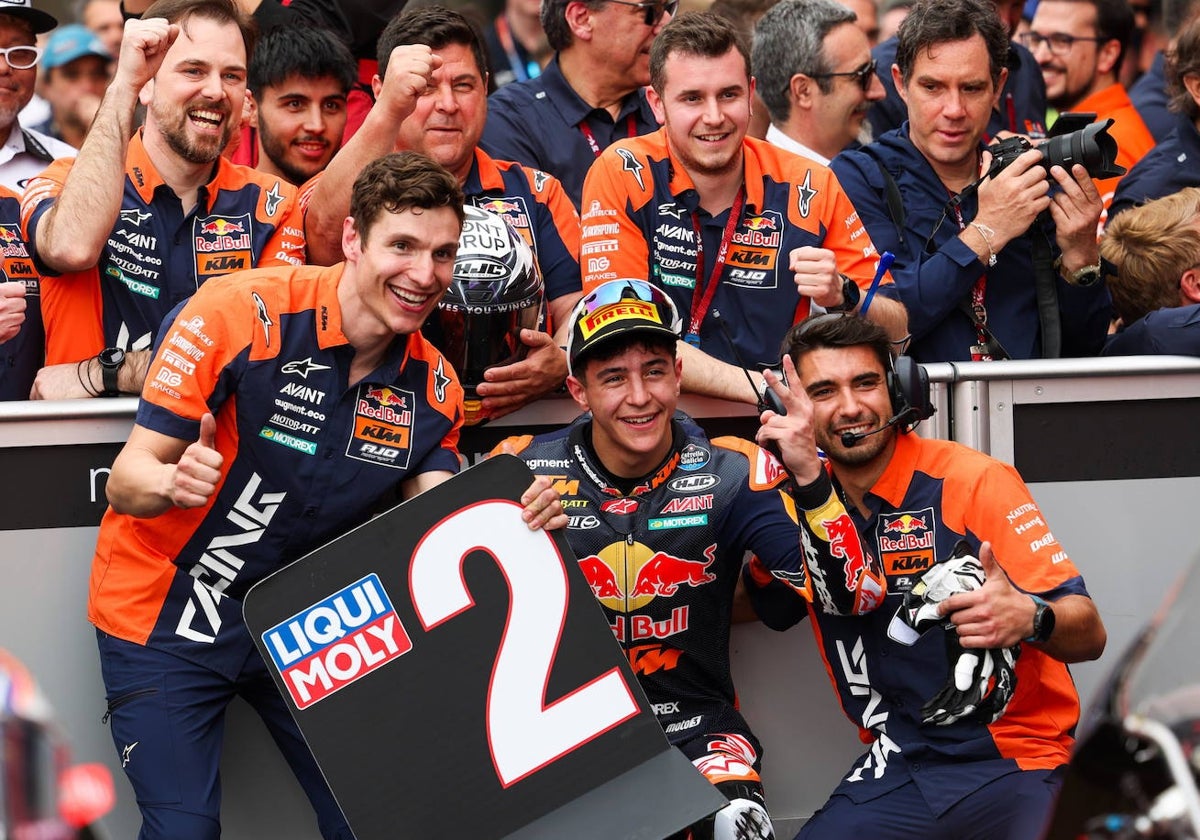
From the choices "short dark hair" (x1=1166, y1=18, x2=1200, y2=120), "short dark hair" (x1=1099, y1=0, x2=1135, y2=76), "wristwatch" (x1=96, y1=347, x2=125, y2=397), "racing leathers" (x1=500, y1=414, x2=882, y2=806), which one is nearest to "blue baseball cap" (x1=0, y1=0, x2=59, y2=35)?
"wristwatch" (x1=96, y1=347, x2=125, y2=397)

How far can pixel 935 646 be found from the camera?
434 centimetres

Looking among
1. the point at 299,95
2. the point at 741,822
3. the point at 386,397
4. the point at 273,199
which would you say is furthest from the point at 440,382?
the point at 299,95

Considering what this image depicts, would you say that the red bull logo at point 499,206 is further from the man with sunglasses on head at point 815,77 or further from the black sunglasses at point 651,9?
the man with sunglasses on head at point 815,77

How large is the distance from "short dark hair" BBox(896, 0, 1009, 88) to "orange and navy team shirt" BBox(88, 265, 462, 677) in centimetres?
228

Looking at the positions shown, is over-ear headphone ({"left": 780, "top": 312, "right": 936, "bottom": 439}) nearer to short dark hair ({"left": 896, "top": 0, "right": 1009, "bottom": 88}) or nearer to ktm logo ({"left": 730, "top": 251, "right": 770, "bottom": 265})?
ktm logo ({"left": 730, "top": 251, "right": 770, "bottom": 265})

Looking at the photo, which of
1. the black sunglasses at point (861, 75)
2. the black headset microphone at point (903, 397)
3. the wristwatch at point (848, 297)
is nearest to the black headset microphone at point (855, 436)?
the black headset microphone at point (903, 397)

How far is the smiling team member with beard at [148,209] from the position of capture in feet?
15.7

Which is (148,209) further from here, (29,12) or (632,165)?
(632,165)

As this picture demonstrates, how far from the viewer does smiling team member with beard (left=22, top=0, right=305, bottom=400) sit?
188 inches

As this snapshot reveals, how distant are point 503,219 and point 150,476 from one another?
1416 mm

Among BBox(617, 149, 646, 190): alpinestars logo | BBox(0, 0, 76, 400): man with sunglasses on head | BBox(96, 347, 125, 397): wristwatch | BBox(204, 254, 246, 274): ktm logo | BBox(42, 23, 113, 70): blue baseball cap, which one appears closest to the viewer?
BBox(96, 347, 125, 397): wristwatch

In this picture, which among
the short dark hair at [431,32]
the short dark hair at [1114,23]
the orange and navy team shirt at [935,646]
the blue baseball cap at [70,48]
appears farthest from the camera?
the blue baseball cap at [70,48]

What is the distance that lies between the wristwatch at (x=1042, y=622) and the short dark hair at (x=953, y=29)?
227 cm

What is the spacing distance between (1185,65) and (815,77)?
1.31 m
